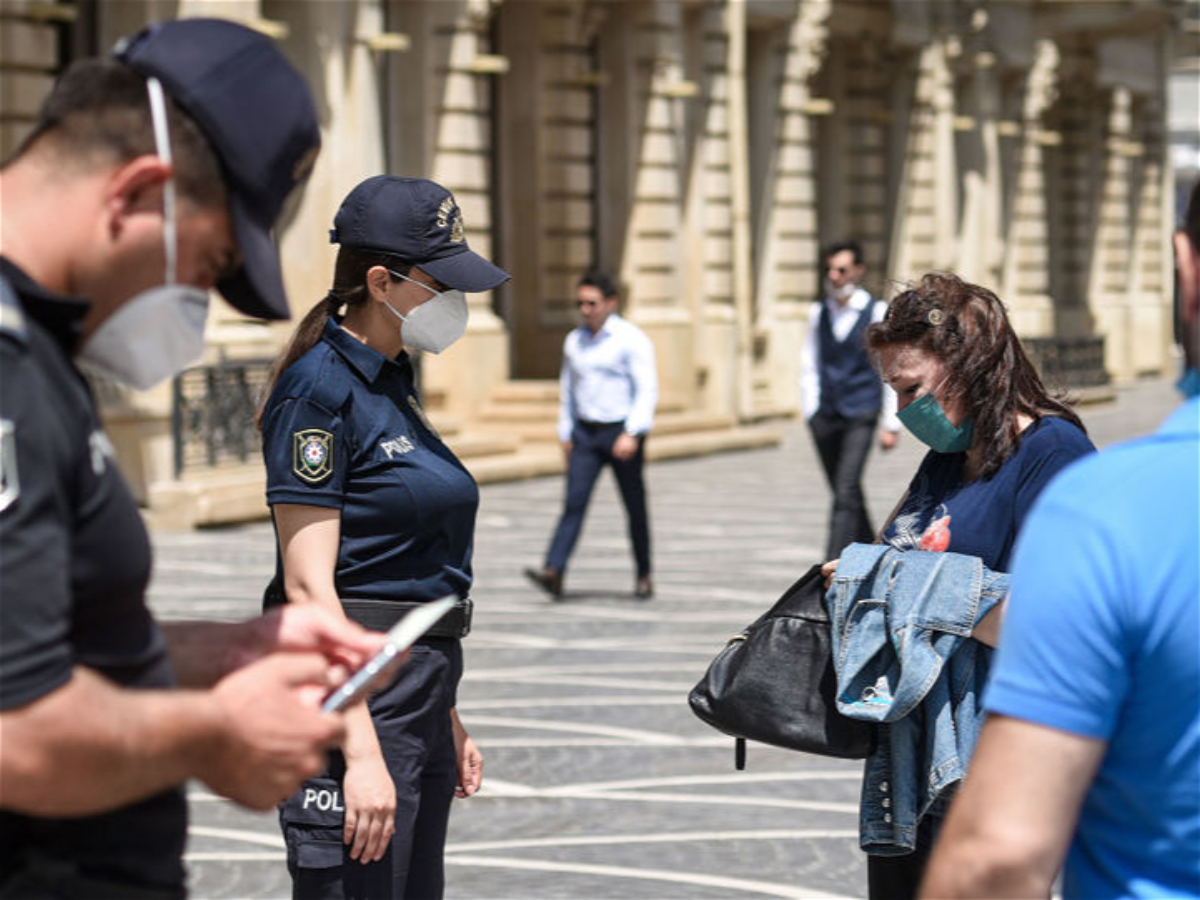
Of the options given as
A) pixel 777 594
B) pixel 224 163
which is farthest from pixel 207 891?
pixel 777 594

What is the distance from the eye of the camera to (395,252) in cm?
459

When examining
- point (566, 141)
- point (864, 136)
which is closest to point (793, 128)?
point (864, 136)

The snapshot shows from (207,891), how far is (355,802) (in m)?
3.04

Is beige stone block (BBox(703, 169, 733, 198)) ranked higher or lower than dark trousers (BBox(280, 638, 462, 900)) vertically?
higher

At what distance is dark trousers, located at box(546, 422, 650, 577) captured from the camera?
13852mm

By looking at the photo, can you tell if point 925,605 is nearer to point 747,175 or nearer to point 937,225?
point 747,175

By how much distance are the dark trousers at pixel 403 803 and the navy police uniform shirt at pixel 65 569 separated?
5.15 feet

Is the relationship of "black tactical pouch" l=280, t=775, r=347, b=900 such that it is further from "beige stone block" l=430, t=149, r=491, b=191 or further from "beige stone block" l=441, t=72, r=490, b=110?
"beige stone block" l=441, t=72, r=490, b=110

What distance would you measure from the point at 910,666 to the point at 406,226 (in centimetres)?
119

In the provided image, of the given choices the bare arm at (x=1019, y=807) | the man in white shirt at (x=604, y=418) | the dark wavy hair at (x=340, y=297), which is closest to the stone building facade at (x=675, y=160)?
the man in white shirt at (x=604, y=418)

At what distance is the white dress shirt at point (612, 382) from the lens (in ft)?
46.3

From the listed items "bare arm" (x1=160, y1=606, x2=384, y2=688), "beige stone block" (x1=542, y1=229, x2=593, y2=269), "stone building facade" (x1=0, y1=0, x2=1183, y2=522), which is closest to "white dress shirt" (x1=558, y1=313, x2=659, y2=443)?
"stone building facade" (x1=0, y1=0, x2=1183, y2=522)

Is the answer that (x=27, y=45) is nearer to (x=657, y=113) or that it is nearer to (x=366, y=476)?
(x=657, y=113)

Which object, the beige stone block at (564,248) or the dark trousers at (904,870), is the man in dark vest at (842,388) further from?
the beige stone block at (564,248)
